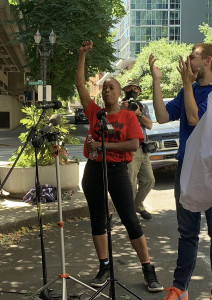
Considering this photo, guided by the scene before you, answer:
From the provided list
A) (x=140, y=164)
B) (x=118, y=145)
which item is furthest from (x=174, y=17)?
(x=118, y=145)

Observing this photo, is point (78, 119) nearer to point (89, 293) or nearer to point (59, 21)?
point (59, 21)

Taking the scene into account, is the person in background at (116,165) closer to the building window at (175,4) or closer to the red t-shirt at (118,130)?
the red t-shirt at (118,130)

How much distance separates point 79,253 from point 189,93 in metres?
2.73

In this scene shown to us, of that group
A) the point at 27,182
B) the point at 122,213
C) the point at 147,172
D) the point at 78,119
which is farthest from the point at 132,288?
the point at 78,119

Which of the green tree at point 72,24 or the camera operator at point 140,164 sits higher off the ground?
the green tree at point 72,24

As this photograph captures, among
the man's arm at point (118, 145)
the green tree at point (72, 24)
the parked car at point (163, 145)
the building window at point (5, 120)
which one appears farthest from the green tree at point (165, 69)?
the man's arm at point (118, 145)

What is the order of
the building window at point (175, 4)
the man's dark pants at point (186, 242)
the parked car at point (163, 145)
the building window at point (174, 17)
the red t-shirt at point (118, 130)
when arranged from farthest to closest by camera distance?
the building window at point (175, 4) < the building window at point (174, 17) < the parked car at point (163, 145) < the red t-shirt at point (118, 130) < the man's dark pants at point (186, 242)

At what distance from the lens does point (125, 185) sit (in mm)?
4184

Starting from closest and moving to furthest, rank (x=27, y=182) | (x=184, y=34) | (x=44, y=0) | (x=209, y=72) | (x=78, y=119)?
(x=209, y=72) < (x=27, y=182) < (x=44, y=0) < (x=78, y=119) < (x=184, y=34)

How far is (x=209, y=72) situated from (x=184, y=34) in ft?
281

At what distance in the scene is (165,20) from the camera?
286ft

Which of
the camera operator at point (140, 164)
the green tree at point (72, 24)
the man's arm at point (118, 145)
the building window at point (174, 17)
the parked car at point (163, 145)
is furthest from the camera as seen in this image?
the building window at point (174, 17)

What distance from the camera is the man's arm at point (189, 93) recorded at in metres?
3.43

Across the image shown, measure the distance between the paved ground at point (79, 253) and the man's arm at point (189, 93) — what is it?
5.22ft
